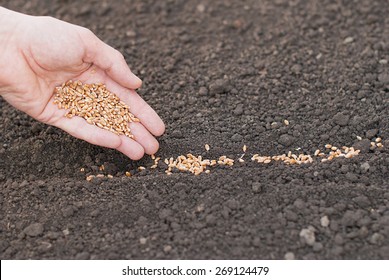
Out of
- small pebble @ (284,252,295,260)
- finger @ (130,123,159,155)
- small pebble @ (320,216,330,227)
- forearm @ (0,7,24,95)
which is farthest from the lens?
finger @ (130,123,159,155)

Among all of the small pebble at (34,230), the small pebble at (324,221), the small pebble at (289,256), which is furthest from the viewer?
the small pebble at (34,230)

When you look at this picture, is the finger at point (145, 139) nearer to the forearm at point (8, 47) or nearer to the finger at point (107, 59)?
the finger at point (107, 59)

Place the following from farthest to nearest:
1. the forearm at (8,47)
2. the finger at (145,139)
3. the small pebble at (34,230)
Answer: the finger at (145,139), the forearm at (8,47), the small pebble at (34,230)

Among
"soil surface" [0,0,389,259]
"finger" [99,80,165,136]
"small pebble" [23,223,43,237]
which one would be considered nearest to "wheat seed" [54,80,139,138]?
"finger" [99,80,165,136]

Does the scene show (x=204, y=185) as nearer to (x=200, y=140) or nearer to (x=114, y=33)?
(x=200, y=140)

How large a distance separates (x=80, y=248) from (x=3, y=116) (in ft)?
4.07

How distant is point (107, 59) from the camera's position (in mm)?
3098

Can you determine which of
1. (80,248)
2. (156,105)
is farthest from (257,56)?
(80,248)

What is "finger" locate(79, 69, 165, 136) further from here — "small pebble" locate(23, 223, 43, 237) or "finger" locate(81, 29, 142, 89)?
"small pebble" locate(23, 223, 43, 237)

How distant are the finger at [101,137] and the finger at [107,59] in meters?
0.29

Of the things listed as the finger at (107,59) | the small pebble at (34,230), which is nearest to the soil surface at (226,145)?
the small pebble at (34,230)

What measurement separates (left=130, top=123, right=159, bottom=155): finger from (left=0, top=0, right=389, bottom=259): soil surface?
0.08m

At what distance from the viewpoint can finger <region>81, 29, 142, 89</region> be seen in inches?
120

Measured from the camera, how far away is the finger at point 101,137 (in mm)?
3051
